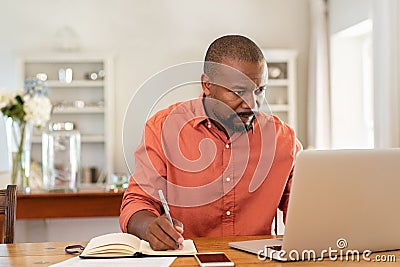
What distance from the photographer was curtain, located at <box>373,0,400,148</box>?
4406mm

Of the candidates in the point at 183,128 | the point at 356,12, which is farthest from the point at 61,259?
the point at 356,12

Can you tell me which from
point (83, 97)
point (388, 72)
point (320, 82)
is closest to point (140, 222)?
point (388, 72)

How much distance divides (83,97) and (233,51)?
16.1ft

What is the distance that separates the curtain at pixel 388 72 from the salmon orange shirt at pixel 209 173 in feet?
7.84

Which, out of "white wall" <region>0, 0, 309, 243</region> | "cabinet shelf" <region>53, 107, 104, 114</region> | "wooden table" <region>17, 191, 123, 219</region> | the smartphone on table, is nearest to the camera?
the smartphone on table

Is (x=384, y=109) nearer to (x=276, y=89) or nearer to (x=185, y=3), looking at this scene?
(x=276, y=89)

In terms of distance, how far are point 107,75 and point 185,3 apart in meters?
1.05

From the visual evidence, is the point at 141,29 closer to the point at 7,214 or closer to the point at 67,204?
the point at 67,204

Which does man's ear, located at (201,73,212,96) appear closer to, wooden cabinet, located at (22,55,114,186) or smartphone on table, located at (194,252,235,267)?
smartphone on table, located at (194,252,235,267)

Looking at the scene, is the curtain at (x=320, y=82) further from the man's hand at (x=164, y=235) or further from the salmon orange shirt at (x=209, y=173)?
the man's hand at (x=164, y=235)

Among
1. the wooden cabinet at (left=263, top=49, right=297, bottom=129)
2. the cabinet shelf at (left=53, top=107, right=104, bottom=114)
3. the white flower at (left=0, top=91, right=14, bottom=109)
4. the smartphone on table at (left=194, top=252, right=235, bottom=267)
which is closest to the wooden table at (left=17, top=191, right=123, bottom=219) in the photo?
the white flower at (left=0, top=91, right=14, bottom=109)

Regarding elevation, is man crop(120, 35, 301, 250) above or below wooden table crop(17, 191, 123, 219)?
above

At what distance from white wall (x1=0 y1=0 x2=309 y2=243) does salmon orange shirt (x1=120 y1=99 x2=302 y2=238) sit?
4.82 meters

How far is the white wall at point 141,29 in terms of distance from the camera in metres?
6.91
